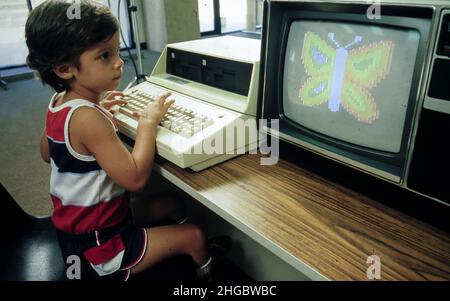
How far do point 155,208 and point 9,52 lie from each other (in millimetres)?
4076

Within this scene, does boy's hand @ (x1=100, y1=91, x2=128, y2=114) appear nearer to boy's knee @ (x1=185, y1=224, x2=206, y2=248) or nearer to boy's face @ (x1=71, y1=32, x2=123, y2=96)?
boy's face @ (x1=71, y1=32, x2=123, y2=96)

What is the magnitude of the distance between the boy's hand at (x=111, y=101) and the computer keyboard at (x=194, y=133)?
6 centimetres

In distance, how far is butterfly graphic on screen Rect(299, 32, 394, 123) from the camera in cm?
67

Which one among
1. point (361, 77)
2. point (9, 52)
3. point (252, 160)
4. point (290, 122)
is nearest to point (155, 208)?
point (252, 160)

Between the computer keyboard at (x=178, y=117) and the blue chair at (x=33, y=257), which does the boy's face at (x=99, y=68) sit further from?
the blue chair at (x=33, y=257)

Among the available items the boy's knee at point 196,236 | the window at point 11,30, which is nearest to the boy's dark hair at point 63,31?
the boy's knee at point 196,236

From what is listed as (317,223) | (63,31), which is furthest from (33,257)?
(317,223)

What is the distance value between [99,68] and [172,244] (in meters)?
0.46

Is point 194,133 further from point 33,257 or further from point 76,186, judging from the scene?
point 33,257

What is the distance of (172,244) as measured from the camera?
3.03ft

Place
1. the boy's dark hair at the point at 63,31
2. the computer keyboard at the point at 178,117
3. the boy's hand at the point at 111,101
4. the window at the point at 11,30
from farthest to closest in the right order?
the window at the point at 11,30
the boy's hand at the point at 111,101
the computer keyboard at the point at 178,117
the boy's dark hair at the point at 63,31

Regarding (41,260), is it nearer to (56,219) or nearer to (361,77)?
(56,219)

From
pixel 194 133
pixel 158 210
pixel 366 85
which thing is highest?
pixel 366 85

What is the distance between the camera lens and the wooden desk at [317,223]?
579 millimetres
